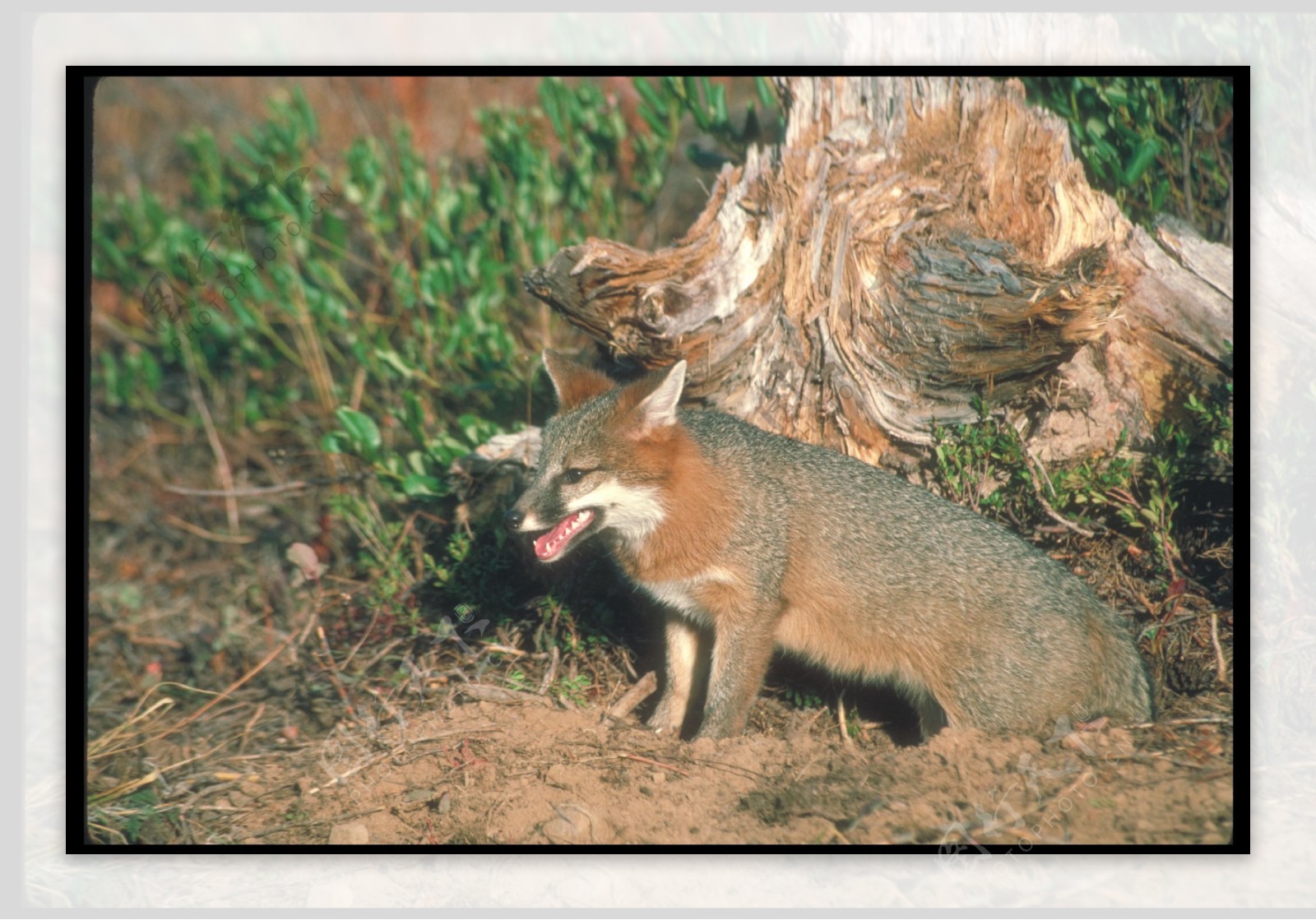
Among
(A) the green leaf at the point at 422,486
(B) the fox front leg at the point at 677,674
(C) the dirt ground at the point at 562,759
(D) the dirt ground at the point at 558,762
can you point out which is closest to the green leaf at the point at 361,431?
(A) the green leaf at the point at 422,486

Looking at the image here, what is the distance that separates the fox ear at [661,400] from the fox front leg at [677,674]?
3.81 ft

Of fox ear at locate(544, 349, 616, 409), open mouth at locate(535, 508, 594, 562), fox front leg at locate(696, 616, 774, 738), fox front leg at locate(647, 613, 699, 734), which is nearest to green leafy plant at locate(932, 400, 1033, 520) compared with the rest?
fox front leg at locate(696, 616, 774, 738)

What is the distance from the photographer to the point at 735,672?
5566mm

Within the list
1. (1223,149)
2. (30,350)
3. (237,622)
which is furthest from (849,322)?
(237,622)

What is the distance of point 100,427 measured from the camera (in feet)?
31.0

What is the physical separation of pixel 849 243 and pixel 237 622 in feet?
16.5

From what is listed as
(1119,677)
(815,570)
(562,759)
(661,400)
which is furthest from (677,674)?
(1119,677)

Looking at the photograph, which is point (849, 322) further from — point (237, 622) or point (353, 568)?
point (237, 622)

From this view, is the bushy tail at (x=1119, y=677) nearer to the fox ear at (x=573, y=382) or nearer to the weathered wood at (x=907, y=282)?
the weathered wood at (x=907, y=282)

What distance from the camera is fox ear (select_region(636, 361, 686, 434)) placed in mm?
5262

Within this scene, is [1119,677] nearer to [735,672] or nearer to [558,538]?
[735,672]

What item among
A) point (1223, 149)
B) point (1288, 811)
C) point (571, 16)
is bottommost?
point (1288, 811)

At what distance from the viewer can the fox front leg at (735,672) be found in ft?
18.2

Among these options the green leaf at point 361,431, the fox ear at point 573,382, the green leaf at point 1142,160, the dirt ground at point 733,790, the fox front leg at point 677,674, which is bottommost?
the dirt ground at point 733,790
